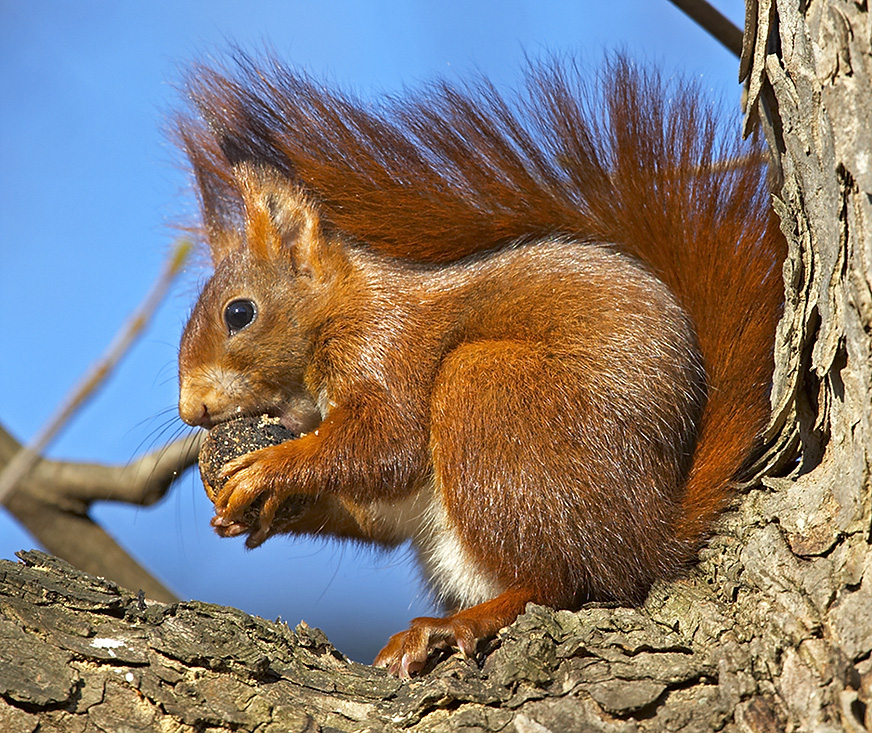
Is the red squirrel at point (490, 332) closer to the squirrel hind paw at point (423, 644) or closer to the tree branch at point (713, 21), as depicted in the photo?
the squirrel hind paw at point (423, 644)

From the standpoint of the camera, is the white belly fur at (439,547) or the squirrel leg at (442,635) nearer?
the squirrel leg at (442,635)

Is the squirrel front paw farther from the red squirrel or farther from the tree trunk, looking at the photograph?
the tree trunk

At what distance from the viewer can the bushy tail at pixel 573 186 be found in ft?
6.57

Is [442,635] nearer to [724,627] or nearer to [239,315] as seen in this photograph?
[724,627]

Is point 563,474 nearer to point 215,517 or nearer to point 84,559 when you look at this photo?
point 215,517

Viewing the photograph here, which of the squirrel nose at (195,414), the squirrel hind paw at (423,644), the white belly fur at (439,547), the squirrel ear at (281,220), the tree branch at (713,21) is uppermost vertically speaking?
the tree branch at (713,21)

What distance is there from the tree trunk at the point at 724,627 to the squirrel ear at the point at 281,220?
3.33 ft

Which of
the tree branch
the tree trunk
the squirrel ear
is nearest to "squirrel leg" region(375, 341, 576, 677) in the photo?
the tree trunk

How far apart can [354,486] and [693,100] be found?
48.5 inches

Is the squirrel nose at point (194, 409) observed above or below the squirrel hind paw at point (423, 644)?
above

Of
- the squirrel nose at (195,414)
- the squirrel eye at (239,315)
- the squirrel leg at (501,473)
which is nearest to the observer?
the squirrel leg at (501,473)

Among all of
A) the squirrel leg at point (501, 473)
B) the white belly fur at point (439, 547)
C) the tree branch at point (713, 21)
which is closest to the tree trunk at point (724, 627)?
the squirrel leg at point (501, 473)

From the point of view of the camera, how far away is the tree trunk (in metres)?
1.38

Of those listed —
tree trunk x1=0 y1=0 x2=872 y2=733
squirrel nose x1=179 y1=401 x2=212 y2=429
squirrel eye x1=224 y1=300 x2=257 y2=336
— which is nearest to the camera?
tree trunk x1=0 y1=0 x2=872 y2=733
